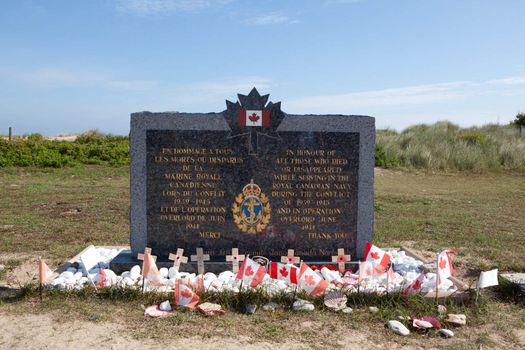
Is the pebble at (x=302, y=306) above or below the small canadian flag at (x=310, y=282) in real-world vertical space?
below

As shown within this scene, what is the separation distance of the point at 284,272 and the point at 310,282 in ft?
1.40

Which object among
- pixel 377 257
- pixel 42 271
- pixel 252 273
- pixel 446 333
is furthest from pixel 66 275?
pixel 446 333

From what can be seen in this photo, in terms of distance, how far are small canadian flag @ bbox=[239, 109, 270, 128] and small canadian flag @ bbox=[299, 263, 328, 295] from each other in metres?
1.77

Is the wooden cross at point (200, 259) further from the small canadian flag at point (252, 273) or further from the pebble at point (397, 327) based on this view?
the pebble at point (397, 327)

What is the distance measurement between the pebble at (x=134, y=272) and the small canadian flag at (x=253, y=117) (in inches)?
74.4

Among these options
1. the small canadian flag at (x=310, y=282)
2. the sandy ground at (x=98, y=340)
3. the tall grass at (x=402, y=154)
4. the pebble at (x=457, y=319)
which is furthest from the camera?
the tall grass at (x=402, y=154)

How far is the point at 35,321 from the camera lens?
13.4 ft

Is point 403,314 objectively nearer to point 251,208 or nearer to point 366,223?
point 366,223

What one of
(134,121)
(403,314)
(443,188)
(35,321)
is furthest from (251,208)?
(443,188)

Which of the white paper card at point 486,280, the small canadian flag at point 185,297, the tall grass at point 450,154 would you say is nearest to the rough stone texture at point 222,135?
the small canadian flag at point 185,297

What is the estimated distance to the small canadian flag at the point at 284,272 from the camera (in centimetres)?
Result: 485

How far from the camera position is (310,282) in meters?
4.61

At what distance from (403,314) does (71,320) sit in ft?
8.99

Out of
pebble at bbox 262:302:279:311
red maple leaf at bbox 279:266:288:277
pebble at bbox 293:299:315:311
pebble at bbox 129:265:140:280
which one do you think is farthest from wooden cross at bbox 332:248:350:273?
pebble at bbox 129:265:140:280
